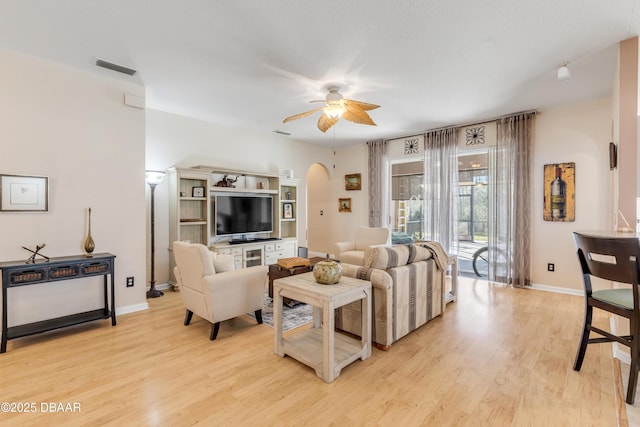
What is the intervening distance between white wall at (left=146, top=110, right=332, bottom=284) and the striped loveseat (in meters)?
3.27

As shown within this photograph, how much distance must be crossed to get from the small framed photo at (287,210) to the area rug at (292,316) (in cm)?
249

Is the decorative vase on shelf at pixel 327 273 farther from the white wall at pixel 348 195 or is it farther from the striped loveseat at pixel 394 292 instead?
the white wall at pixel 348 195

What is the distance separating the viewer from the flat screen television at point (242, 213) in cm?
500

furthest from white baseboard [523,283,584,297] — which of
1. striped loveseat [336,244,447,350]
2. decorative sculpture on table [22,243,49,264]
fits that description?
decorative sculpture on table [22,243,49,264]

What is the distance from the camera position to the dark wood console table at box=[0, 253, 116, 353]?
103 inches

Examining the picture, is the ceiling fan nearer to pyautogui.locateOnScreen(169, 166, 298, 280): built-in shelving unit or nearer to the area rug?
pyautogui.locateOnScreen(169, 166, 298, 280): built-in shelving unit

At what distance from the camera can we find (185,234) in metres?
4.82

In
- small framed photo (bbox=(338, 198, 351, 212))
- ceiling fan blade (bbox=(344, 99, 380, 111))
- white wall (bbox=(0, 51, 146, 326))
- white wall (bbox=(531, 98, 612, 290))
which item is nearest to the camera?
white wall (bbox=(0, 51, 146, 326))

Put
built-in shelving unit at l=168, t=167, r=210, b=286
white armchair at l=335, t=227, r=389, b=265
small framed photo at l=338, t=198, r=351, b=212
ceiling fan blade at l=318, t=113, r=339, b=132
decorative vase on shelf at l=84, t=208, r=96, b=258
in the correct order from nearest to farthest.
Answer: decorative vase on shelf at l=84, t=208, r=96, b=258 → ceiling fan blade at l=318, t=113, r=339, b=132 → built-in shelving unit at l=168, t=167, r=210, b=286 → white armchair at l=335, t=227, r=389, b=265 → small framed photo at l=338, t=198, r=351, b=212

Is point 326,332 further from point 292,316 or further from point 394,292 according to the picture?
point 292,316

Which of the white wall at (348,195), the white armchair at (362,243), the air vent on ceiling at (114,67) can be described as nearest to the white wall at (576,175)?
the white armchair at (362,243)

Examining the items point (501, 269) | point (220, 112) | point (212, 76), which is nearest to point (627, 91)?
point (501, 269)

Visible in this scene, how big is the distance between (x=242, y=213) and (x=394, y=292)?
3393 mm

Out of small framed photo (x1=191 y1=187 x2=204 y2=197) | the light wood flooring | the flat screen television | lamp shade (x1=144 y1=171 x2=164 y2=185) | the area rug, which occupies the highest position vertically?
lamp shade (x1=144 y1=171 x2=164 y2=185)
